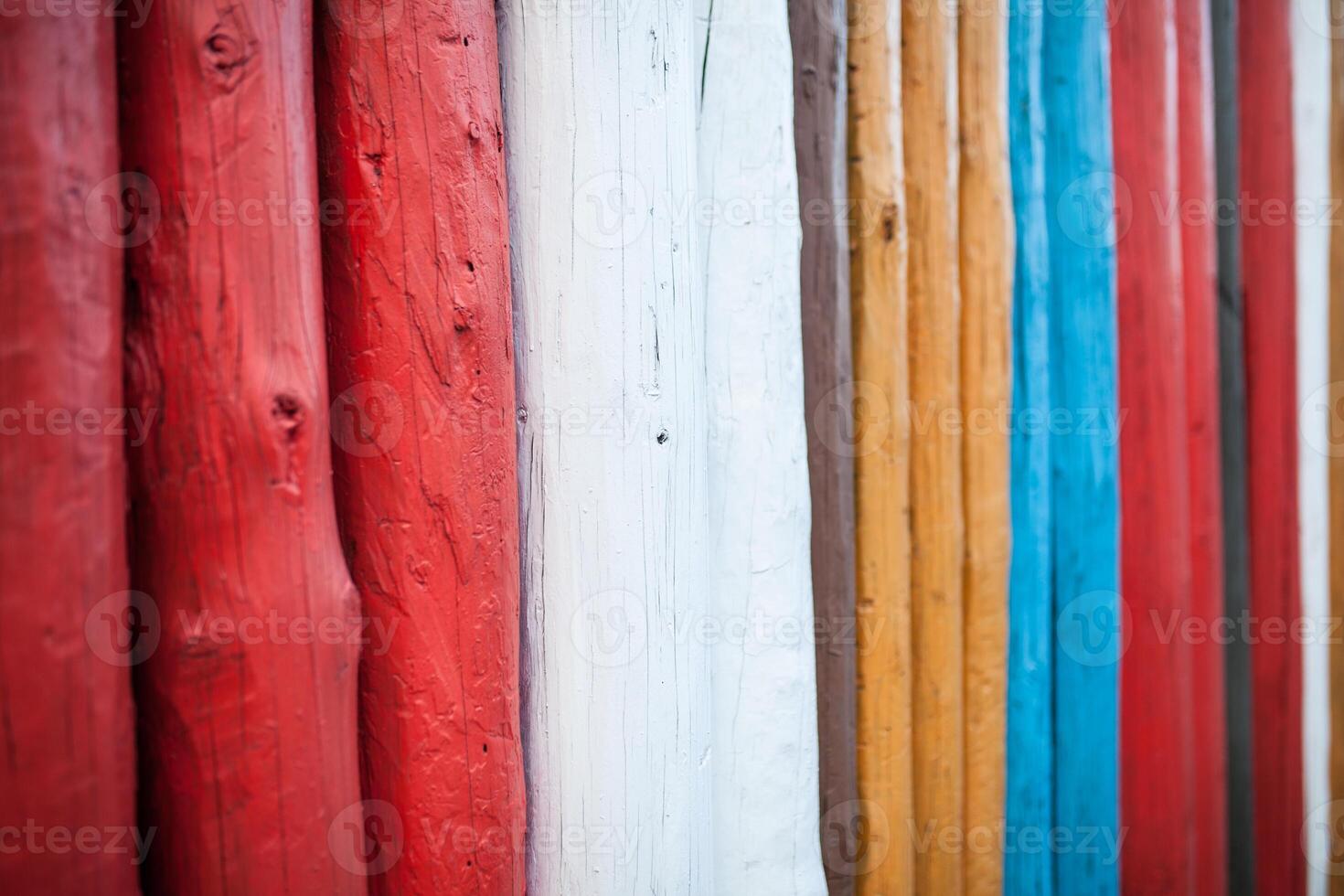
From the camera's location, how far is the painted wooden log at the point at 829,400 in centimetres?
124

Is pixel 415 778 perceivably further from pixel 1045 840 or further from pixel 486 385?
pixel 1045 840

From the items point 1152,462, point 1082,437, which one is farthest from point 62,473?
point 1152,462

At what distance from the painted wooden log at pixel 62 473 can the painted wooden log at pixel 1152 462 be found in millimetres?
1937

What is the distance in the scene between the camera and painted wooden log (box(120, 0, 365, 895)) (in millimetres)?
723

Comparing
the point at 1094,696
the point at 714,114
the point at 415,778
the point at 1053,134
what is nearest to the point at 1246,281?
the point at 1053,134

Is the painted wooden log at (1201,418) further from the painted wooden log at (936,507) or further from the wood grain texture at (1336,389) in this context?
the painted wooden log at (936,507)

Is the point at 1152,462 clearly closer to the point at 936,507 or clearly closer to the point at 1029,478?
the point at 1029,478

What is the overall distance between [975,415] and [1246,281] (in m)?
1.17

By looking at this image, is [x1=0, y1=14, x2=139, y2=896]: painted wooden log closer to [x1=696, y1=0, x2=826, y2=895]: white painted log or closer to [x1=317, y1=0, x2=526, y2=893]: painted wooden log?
[x1=317, y1=0, x2=526, y2=893]: painted wooden log

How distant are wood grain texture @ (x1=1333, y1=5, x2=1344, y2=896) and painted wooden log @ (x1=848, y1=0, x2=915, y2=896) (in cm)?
159

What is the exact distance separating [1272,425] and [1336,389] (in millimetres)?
238

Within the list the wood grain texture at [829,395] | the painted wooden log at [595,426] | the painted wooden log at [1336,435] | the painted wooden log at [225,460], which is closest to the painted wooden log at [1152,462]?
the painted wooden log at [1336,435]

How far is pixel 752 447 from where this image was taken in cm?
117

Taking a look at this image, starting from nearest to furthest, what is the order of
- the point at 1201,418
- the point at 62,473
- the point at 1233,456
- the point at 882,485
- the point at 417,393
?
the point at 62,473
the point at 417,393
the point at 882,485
the point at 1201,418
the point at 1233,456
